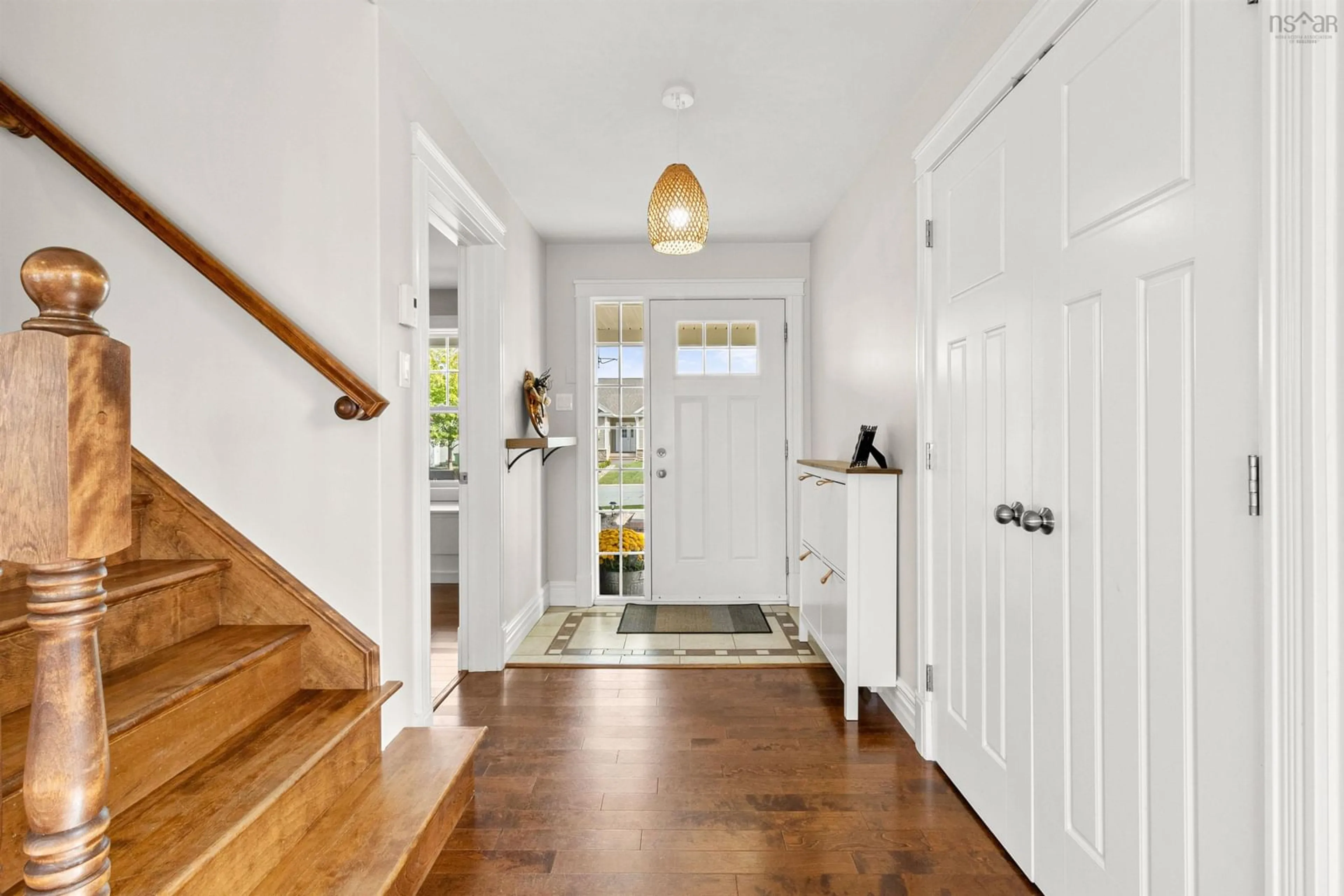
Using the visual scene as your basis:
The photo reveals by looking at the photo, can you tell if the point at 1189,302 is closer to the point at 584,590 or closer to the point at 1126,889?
the point at 1126,889

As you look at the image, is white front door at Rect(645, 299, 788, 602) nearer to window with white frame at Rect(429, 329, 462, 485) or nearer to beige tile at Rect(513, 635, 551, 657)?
beige tile at Rect(513, 635, 551, 657)

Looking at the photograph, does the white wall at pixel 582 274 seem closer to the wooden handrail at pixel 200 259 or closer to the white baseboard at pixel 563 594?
the white baseboard at pixel 563 594

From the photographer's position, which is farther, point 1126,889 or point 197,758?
point 197,758

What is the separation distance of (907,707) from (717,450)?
7.33ft

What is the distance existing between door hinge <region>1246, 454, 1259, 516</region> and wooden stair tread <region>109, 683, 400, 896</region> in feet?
5.73

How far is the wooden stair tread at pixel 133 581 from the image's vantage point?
1382mm

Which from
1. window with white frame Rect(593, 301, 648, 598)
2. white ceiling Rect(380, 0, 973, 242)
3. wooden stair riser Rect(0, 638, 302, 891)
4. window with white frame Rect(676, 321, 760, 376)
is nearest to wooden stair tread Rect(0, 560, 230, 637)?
wooden stair riser Rect(0, 638, 302, 891)

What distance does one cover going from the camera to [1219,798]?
1.13 metres

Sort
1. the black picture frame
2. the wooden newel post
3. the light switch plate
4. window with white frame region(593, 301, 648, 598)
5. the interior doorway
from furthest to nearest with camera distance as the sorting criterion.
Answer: the interior doorway
window with white frame region(593, 301, 648, 598)
the black picture frame
the light switch plate
the wooden newel post

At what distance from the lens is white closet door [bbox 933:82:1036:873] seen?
178 cm

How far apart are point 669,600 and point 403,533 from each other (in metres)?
2.60

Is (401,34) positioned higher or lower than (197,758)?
higher

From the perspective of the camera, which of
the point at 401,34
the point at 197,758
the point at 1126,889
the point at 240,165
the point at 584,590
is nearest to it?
the point at 1126,889

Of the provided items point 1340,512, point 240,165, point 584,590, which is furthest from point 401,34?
point 584,590
